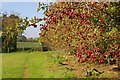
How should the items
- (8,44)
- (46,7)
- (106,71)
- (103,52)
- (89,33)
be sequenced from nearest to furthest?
1. (46,7)
2. (89,33)
3. (103,52)
4. (106,71)
5. (8,44)

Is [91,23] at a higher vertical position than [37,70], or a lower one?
higher

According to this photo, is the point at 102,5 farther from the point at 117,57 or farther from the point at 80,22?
the point at 117,57

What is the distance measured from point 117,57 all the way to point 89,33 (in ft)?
4.36

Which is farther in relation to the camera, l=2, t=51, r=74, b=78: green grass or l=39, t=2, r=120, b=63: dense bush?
l=2, t=51, r=74, b=78: green grass

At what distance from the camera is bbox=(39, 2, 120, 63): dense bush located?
592cm

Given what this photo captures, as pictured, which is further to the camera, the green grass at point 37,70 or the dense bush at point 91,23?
the green grass at point 37,70

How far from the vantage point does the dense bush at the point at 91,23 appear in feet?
19.4

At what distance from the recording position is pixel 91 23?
6.38m

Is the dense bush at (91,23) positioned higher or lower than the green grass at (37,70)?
higher

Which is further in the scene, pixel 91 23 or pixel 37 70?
pixel 37 70

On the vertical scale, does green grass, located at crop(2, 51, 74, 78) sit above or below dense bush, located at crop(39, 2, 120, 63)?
below

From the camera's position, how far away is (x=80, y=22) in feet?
21.1

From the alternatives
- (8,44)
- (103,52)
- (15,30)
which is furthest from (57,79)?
(8,44)

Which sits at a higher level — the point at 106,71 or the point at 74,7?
the point at 74,7
